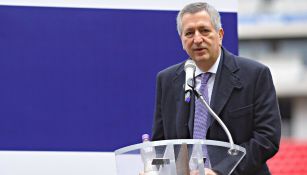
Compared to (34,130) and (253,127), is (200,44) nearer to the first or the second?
(253,127)

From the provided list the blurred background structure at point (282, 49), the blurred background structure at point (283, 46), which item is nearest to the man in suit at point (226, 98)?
the blurred background structure at point (283, 46)

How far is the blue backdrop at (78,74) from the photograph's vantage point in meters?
3.19

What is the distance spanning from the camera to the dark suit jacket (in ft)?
7.84

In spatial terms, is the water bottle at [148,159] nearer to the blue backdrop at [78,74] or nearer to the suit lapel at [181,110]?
the suit lapel at [181,110]

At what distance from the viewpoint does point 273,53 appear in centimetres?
1995

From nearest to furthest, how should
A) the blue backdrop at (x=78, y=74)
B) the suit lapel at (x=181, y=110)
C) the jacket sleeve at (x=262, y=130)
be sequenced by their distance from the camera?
the jacket sleeve at (x=262, y=130), the suit lapel at (x=181, y=110), the blue backdrop at (x=78, y=74)

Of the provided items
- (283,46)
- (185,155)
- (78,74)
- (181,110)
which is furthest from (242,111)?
(283,46)

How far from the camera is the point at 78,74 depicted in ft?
10.5

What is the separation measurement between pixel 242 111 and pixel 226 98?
0.07 metres

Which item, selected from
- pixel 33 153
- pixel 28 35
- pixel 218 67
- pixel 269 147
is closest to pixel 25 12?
pixel 28 35

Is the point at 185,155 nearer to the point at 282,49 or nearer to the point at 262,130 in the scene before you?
the point at 262,130

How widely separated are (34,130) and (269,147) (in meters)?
1.18

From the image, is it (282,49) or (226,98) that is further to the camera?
(282,49)

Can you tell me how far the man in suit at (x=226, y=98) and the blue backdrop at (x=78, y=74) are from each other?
0.64m
